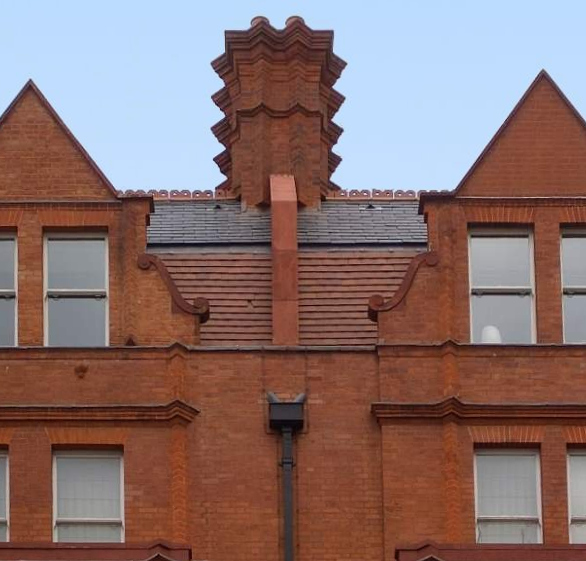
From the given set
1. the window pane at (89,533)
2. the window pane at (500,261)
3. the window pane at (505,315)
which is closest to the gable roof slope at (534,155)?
the window pane at (500,261)

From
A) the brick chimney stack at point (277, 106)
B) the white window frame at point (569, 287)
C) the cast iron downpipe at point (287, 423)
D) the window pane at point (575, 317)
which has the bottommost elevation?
the cast iron downpipe at point (287, 423)

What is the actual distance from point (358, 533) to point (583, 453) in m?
3.57

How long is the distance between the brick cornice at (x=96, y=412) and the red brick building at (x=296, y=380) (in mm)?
30

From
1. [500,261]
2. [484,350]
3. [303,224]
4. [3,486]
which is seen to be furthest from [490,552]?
[303,224]

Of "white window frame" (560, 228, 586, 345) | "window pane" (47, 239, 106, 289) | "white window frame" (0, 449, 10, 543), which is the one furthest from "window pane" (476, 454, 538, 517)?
"white window frame" (0, 449, 10, 543)

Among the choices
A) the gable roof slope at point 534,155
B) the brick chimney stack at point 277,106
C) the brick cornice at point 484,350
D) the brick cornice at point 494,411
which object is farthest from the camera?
the brick chimney stack at point 277,106

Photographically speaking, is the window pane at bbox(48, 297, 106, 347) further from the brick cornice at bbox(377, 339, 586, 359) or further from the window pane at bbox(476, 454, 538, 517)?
the window pane at bbox(476, 454, 538, 517)

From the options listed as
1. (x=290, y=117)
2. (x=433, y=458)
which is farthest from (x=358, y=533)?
(x=290, y=117)

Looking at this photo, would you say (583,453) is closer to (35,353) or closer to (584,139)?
(584,139)

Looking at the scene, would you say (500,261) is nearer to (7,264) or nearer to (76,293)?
(76,293)

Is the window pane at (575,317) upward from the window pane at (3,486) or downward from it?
upward

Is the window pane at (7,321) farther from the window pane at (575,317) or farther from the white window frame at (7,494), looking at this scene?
the window pane at (575,317)

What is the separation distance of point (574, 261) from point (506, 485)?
392 centimetres

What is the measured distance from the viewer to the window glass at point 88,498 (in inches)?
1829
